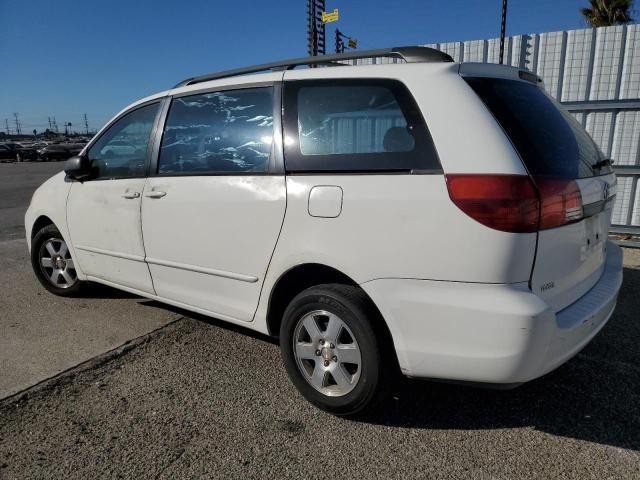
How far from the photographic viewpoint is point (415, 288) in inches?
87.7

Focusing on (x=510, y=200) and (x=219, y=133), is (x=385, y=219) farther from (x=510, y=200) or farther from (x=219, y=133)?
(x=219, y=133)

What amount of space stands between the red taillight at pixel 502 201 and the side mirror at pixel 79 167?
3122 mm

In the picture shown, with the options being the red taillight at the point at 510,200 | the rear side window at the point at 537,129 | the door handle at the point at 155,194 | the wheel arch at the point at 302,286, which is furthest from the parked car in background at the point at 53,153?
the red taillight at the point at 510,200

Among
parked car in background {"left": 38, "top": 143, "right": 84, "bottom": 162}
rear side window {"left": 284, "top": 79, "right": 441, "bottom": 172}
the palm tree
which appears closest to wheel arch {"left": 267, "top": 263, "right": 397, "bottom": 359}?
rear side window {"left": 284, "top": 79, "right": 441, "bottom": 172}

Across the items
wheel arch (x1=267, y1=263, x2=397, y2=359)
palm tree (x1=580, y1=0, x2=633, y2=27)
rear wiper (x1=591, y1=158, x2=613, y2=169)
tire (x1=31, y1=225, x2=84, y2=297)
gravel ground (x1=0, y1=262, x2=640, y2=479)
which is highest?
palm tree (x1=580, y1=0, x2=633, y2=27)

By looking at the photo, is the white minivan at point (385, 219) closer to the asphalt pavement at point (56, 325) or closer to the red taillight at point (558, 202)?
the red taillight at point (558, 202)

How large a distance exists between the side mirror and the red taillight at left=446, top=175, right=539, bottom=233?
3.12 metres

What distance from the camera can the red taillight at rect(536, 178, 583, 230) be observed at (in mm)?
2084

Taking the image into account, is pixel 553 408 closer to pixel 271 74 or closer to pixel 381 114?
pixel 381 114

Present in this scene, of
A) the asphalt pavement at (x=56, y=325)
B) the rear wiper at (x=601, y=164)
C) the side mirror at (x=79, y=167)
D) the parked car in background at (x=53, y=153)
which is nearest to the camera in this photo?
A: the rear wiper at (x=601, y=164)

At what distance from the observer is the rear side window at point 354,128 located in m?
2.32

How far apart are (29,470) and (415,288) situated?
1.92 m

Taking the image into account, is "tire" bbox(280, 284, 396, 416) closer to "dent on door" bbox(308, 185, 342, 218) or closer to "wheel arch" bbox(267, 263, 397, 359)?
"wheel arch" bbox(267, 263, 397, 359)

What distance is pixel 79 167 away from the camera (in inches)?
157
